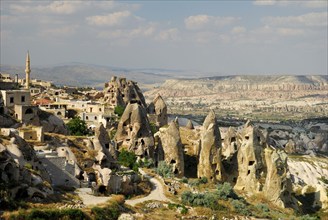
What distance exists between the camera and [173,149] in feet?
173

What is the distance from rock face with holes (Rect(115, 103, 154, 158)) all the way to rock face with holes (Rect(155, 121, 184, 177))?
4.74 ft

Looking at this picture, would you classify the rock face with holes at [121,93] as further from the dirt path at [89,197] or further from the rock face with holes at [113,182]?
the dirt path at [89,197]

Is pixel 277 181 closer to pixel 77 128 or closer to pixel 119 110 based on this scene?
pixel 77 128

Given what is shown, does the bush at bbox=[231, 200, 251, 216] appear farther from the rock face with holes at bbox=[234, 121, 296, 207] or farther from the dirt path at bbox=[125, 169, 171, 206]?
the rock face with holes at bbox=[234, 121, 296, 207]

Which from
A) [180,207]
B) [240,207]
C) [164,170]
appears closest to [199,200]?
[180,207]

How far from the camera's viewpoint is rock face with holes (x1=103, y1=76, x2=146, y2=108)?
7912 centimetres

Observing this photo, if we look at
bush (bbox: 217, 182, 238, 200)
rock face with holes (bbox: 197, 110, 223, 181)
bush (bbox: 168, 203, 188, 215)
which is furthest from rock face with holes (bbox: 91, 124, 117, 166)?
bush (bbox: 217, 182, 238, 200)

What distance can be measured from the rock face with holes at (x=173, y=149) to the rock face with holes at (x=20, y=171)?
1837cm

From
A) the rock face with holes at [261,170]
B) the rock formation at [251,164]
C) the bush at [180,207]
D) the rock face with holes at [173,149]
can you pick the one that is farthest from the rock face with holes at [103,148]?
the rock face with holes at [261,170]

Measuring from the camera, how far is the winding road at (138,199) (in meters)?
35.1

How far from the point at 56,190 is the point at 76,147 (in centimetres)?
760

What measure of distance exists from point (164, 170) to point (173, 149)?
12.2 feet

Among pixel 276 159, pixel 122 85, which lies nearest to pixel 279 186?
pixel 276 159

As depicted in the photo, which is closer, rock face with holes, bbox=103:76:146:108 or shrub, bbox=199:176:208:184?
→ shrub, bbox=199:176:208:184
